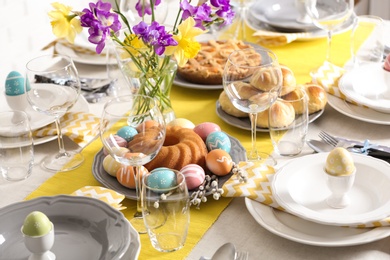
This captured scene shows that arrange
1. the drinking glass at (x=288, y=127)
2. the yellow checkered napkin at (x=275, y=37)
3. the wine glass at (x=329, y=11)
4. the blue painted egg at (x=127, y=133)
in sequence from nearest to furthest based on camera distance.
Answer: the blue painted egg at (x=127, y=133), the drinking glass at (x=288, y=127), the wine glass at (x=329, y=11), the yellow checkered napkin at (x=275, y=37)

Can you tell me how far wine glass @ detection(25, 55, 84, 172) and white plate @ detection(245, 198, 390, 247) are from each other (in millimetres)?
456

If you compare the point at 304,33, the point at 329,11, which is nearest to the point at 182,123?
the point at 329,11

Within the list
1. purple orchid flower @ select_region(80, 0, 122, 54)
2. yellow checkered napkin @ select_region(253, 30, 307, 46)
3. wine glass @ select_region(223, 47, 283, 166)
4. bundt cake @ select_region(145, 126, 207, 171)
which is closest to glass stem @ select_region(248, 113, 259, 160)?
wine glass @ select_region(223, 47, 283, 166)

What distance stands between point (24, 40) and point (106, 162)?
2.04m

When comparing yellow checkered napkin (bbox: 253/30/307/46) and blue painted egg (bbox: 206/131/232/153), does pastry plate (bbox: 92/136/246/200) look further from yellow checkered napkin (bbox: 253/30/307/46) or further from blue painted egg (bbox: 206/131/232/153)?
yellow checkered napkin (bbox: 253/30/307/46)

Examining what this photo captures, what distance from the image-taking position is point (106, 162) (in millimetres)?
1377

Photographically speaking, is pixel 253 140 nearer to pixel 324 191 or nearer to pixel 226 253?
pixel 324 191

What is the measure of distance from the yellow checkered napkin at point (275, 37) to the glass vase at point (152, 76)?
592 millimetres

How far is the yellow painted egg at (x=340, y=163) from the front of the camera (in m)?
1.20

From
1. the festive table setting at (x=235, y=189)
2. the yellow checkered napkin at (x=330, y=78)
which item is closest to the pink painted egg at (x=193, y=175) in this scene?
the festive table setting at (x=235, y=189)

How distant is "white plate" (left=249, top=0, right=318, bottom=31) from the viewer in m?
2.10

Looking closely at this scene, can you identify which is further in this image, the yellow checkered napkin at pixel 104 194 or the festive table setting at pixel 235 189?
the yellow checkered napkin at pixel 104 194

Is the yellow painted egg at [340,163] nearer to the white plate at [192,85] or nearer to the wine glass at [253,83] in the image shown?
the wine glass at [253,83]

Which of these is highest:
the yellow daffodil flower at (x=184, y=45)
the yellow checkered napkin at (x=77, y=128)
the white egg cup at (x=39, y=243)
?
the yellow daffodil flower at (x=184, y=45)
